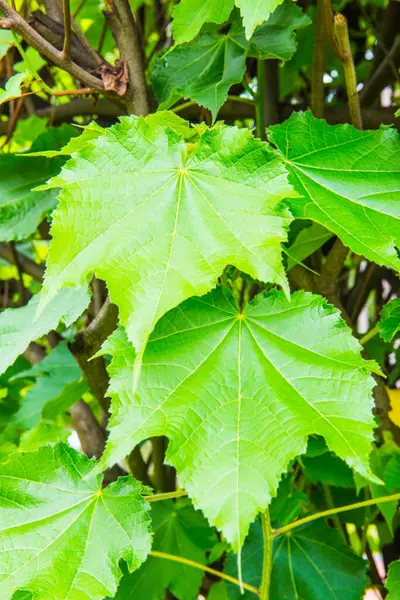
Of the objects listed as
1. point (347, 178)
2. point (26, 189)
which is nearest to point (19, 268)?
point (26, 189)

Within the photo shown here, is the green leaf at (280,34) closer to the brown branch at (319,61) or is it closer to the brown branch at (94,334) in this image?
the brown branch at (319,61)

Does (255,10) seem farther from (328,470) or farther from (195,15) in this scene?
(328,470)

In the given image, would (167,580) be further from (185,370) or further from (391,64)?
(391,64)

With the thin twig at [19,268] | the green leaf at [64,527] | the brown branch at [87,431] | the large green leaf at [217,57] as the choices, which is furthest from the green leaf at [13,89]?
the brown branch at [87,431]

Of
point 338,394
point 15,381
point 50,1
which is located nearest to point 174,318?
point 338,394

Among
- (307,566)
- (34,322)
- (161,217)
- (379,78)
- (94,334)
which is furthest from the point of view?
(379,78)
